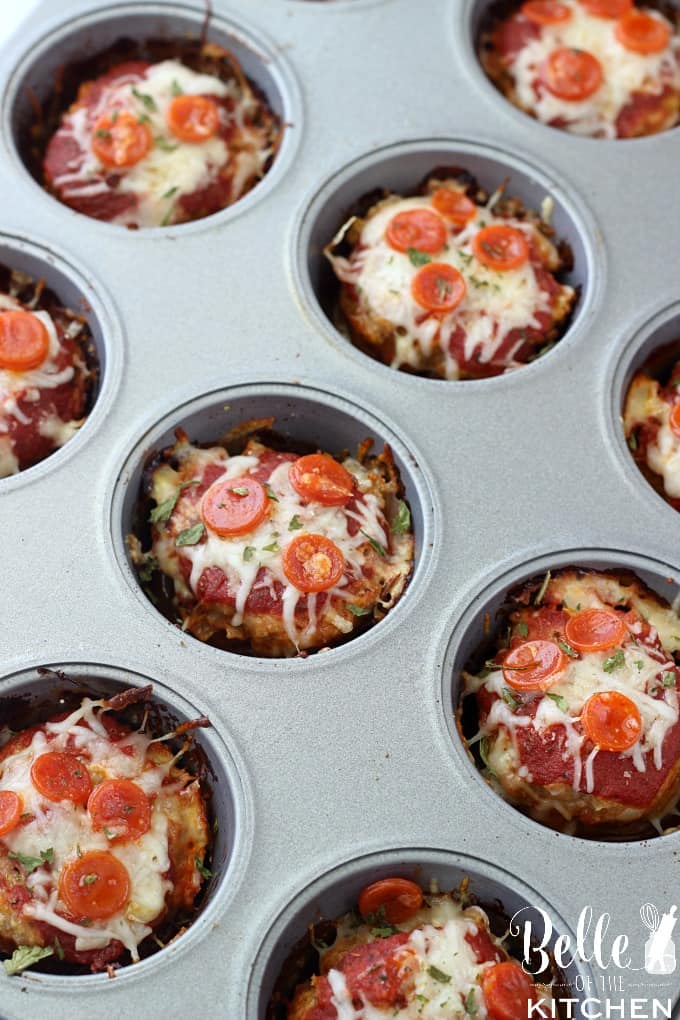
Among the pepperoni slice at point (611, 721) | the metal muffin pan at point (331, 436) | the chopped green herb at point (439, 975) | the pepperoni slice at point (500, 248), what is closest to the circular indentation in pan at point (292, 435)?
the metal muffin pan at point (331, 436)

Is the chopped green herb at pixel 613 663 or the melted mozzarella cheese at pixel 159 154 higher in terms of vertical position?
the melted mozzarella cheese at pixel 159 154

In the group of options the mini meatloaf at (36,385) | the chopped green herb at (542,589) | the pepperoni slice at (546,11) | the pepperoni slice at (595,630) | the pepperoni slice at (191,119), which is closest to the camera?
the pepperoni slice at (595,630)

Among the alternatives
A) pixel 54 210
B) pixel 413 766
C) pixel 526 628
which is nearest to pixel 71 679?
pixel 413 766

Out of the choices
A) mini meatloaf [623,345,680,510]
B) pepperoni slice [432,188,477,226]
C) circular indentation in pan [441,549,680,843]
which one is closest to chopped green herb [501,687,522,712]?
circular indentation in pan [441,549,680,843]

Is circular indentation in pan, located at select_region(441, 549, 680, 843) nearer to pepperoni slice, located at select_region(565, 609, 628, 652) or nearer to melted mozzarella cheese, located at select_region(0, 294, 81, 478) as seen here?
pepperoni slice, located at select_region(565, 609, 628, 652)

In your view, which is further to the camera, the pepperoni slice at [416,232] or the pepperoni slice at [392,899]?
the pepperoni slice at [416,232]

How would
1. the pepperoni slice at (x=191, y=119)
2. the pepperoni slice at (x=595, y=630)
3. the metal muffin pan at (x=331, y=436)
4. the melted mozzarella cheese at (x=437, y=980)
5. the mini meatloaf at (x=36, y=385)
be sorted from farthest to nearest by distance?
the pepperoni slice at (x=191, y=119), the mini meatloaf at (x=36, y=385), the pepperoni slice at (x=595, y=630), the metal muffin pan at (x=331, y=436), the melted mozzarella cheese at (x=437, y=980)

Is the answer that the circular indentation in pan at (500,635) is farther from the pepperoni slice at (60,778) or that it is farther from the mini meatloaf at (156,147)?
the mini meatloaf at (156,147)

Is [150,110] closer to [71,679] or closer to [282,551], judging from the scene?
[282,551]
